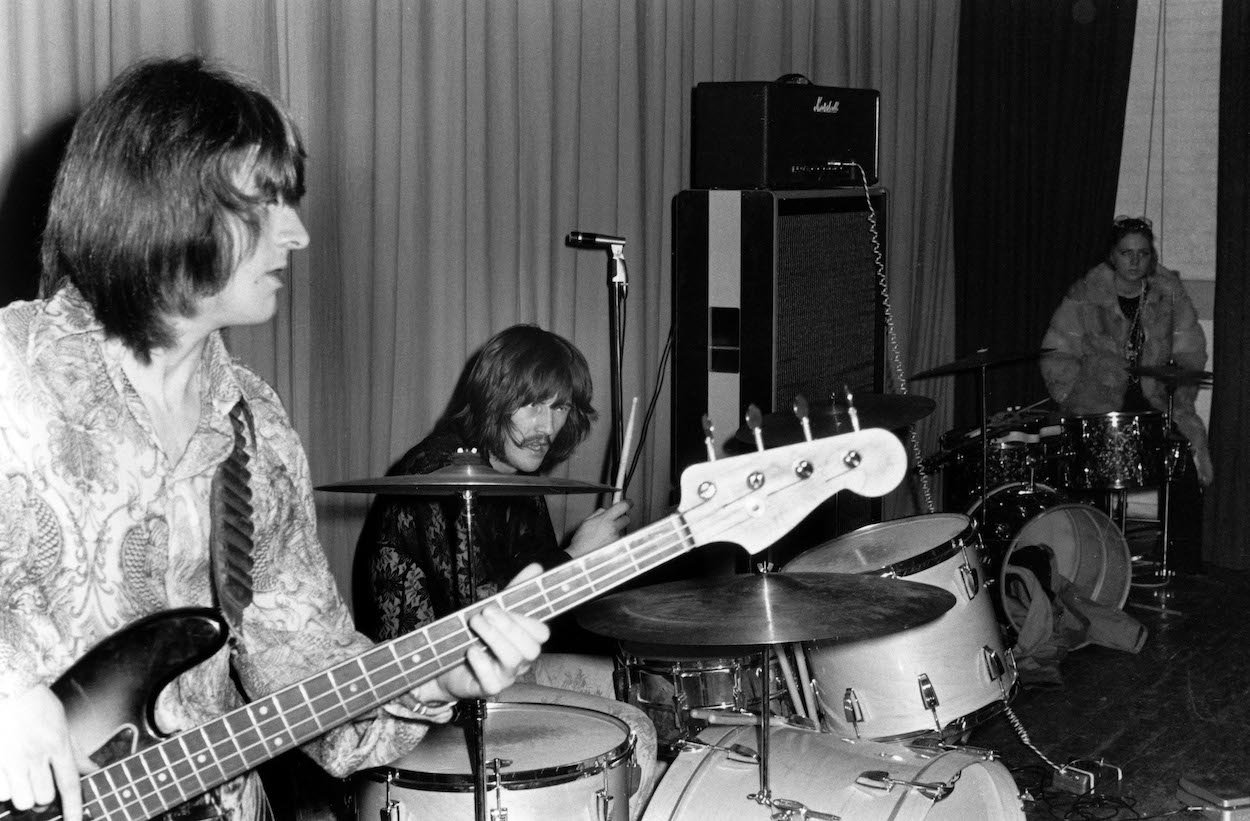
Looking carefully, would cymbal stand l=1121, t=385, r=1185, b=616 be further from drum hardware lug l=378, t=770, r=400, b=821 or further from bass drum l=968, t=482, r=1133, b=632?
drum hardware lug l=378, t=770, r=400, b=821

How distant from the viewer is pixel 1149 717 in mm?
4148

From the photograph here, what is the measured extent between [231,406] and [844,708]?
74.4 inches

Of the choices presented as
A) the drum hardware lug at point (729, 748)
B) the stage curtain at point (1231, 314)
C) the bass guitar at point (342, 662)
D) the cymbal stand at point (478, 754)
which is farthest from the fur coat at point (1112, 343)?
the bass guitar at point (342, 662)

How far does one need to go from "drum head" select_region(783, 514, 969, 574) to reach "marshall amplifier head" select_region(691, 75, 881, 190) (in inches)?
43.1

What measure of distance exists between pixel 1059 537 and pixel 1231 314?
1.54 meters

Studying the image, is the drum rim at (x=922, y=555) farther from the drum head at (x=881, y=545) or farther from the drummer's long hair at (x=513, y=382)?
the drummer's long hair at (x=513, y=382)

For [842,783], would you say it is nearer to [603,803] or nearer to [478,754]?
[603,803]

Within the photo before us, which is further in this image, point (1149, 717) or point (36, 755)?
point (1149, 717)

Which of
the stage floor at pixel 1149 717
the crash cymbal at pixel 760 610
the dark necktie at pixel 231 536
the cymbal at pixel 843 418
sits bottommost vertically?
the stage floor at pixel 1149 717

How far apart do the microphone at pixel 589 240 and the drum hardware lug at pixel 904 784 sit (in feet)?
6.37

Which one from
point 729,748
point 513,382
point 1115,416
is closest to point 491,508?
point 513,382

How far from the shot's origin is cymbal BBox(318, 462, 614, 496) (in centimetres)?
226

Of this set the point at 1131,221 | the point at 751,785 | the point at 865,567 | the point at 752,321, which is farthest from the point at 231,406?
the point at 1131,221

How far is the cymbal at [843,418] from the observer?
3117 millimetres
